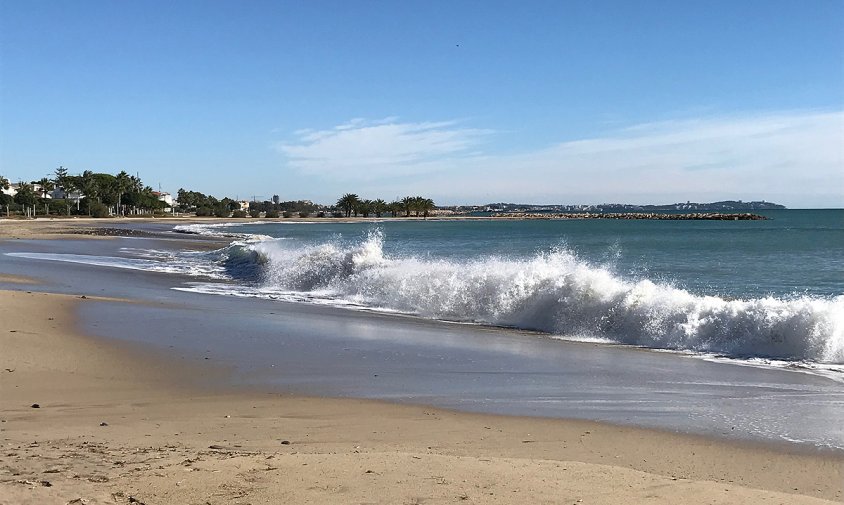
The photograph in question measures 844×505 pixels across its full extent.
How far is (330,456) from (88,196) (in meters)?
141

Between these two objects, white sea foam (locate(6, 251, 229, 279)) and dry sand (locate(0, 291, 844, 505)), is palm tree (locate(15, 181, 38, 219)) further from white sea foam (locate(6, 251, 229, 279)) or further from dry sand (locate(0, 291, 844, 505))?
dry sand (locate(0, 291, 844, 505))

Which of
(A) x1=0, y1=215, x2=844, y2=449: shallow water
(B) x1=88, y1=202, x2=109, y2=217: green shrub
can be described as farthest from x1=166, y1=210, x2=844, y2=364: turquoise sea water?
(B) x1=88, y1=202, x2=109, y2=217: green shrub

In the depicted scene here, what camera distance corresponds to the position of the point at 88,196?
132m

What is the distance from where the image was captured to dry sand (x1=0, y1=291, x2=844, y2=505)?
16.2ft

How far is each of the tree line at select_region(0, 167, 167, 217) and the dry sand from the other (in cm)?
11776

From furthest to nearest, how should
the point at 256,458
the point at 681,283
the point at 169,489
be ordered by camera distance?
the point at 681,283 < the point at 256,458 < the point at 169,489

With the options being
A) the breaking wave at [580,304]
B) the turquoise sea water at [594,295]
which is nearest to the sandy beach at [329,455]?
the breaking wave at [580,304]

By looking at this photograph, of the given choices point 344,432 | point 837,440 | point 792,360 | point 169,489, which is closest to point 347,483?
point 169,489

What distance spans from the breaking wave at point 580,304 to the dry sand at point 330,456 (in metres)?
6.18

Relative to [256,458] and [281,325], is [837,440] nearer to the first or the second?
[256,458]

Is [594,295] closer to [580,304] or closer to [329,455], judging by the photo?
[580,304]

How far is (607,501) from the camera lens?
16.2 feet

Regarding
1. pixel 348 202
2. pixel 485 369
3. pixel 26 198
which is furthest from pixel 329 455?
pixel 348 202

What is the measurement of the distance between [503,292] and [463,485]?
1264 centimetres
